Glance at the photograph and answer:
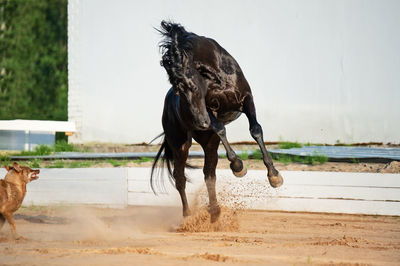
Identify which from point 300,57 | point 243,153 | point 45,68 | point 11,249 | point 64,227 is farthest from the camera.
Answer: point 45,68

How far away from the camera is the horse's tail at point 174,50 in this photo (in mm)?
4609

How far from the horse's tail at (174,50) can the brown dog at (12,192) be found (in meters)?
1.57

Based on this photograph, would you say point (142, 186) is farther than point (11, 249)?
Yes

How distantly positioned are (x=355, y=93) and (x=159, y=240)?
17.9 ft

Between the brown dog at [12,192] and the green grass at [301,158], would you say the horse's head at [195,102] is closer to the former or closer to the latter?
the brown dog at [12,192]

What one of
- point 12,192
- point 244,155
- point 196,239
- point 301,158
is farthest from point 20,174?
point 301,158

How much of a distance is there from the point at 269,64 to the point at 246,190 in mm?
2918

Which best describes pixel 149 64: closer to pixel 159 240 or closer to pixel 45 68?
pixel 45 68

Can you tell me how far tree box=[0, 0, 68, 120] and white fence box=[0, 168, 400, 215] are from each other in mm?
3974

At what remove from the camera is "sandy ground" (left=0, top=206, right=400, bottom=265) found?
3.42 m

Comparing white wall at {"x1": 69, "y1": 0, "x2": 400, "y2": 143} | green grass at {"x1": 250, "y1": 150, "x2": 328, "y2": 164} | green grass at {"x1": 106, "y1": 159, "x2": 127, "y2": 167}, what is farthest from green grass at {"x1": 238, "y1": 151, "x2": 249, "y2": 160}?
green grass at {"x1": 106, "y1": 159, "x2": 127, "y2": 167}

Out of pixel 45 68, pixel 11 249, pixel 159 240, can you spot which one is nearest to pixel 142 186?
pixel 159 240

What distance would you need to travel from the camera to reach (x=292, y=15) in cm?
893

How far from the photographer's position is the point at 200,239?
14.3 ft
